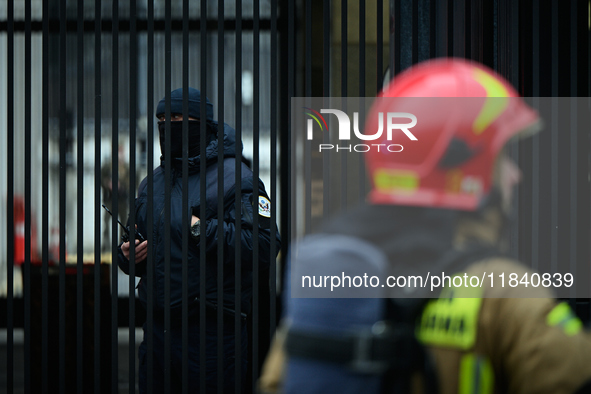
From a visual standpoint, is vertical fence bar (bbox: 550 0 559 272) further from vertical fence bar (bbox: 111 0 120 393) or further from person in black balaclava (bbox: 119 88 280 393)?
vertical fence bar (bbox: 111 0 120 393)

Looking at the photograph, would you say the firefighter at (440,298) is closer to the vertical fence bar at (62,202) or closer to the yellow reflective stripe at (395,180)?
the yellow reflective stripe at (395,180)

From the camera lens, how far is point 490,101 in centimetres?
128

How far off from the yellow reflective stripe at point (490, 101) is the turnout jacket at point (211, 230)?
187cm

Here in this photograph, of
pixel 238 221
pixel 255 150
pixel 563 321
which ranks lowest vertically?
pixel 563 321

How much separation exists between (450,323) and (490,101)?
456mm

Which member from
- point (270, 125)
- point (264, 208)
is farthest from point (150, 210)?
point (270, 125)

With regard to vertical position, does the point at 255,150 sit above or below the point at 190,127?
below

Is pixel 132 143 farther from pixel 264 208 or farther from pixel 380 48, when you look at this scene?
pixel 380 48

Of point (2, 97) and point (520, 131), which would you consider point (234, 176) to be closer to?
point (520, 131)

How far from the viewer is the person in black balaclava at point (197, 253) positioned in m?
3.14

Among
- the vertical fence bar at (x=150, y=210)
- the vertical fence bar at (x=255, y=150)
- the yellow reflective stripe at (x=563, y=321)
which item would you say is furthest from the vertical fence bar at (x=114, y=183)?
the yellow reflective stripe at (x=563, y=321)

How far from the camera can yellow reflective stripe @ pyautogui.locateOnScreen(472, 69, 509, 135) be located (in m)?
1.25

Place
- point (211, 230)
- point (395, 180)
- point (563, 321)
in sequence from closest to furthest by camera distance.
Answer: point (563, 321), point (395, 180), point (211, 230)

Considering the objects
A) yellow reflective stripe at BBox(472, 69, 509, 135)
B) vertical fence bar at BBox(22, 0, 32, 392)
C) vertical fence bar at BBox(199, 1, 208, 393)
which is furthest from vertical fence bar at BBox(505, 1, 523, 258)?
vertical fence bar at BBox(22, 0, 32, 392)
